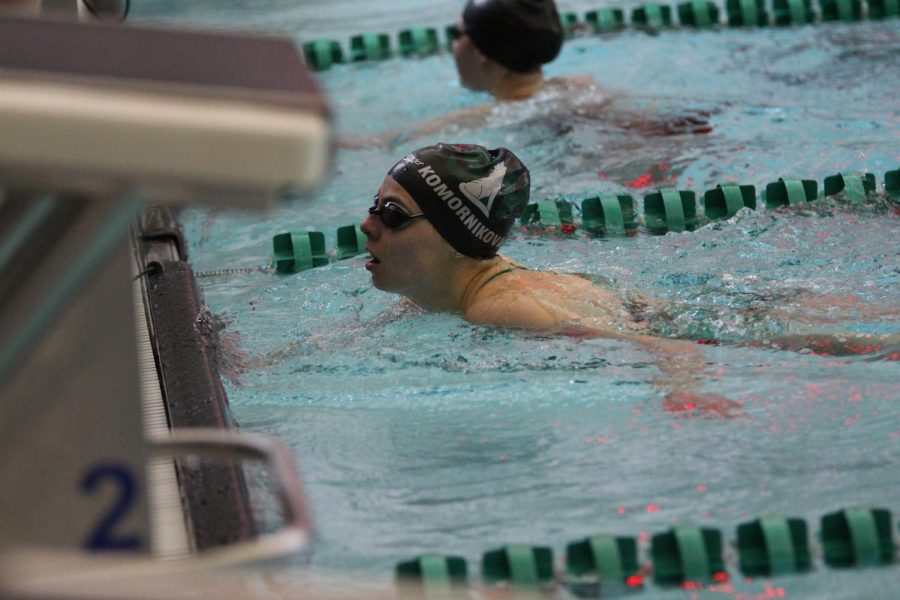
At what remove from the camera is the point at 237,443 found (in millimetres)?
1181

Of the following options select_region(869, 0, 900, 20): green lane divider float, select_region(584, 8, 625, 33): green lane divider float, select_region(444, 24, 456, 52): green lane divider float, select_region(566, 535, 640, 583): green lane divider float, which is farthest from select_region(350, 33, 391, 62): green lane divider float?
select_region(566, 535, 640, 583): green lane divider float

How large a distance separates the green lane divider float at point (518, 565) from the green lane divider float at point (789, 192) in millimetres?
2224

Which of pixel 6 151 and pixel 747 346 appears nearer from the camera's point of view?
pixel 6 151

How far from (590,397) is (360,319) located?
823 mm

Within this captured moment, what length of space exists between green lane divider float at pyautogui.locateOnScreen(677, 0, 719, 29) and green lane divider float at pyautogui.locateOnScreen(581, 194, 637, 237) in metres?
2.89

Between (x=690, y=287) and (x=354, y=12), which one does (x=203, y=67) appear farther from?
(x=354, y=12)

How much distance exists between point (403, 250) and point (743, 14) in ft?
13.9

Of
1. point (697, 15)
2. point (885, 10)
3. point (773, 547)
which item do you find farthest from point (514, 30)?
point (773, 547)

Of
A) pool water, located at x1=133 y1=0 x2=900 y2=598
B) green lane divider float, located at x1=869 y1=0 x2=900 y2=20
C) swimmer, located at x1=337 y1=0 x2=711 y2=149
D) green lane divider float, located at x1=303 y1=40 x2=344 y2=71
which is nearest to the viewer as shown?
pool water, located at x1=133 y1=0 x2=900 y2=598

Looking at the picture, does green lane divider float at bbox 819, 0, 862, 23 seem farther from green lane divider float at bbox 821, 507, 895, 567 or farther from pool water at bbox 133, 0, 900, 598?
green lane divider float at bbox 821, 507, 895, 567

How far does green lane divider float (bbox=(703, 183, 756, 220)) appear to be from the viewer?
386cm

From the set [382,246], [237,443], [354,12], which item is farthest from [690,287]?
[354,12]

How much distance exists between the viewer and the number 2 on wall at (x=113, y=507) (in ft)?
3.30

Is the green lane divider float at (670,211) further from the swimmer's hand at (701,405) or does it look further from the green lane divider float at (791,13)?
the green lane divider float at (791,13)
